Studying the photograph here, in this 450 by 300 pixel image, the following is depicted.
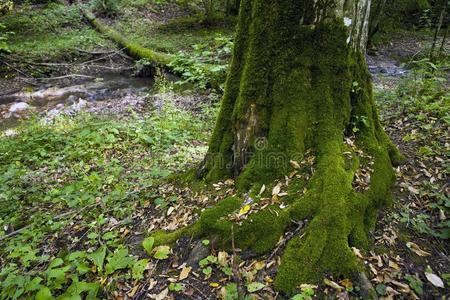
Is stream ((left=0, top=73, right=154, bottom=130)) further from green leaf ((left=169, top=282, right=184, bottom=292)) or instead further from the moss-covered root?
green leaf ((left=169, top=282, right=184, bottom=292))

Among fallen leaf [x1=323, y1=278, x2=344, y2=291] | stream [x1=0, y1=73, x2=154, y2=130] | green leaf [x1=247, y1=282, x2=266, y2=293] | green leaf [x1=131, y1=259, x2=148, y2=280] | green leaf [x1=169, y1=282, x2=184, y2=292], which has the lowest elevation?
stream [x1=0, y1=73, x2=154, y2=130]

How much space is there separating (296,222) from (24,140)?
235 inches

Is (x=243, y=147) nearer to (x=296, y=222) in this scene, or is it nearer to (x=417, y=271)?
(x=296, y=222)

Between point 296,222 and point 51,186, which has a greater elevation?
point 296,222

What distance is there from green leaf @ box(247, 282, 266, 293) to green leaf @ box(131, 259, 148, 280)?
96 centimetres

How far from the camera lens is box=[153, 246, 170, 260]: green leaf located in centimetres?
287

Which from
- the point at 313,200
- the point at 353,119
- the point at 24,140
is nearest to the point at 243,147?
the point at 313,200

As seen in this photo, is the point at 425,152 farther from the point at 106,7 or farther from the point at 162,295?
the point at 106,7

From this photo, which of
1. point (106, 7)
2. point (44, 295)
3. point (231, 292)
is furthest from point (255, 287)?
point (106, 7)

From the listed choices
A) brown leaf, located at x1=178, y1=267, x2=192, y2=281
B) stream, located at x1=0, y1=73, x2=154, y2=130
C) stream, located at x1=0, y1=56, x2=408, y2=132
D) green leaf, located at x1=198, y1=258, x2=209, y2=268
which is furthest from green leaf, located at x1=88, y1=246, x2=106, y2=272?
stream, located at x1=0, y1=73, x2=154, y2=130

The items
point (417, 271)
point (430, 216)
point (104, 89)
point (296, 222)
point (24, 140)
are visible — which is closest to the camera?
point (417, 271)

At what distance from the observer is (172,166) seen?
16.4ft

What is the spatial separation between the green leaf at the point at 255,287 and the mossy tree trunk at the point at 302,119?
30 centimetres

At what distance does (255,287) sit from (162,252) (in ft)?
3.08
